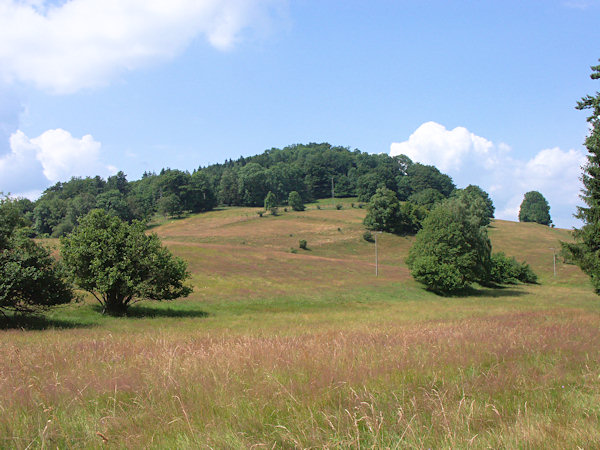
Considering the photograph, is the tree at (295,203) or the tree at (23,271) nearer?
the tree at (23,271)

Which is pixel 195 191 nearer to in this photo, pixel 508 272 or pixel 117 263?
pixel 508 272

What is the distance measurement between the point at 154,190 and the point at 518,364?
6625 inches

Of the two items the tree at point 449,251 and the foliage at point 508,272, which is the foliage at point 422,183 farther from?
the tree at point 449,251

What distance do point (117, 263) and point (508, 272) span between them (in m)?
76.8

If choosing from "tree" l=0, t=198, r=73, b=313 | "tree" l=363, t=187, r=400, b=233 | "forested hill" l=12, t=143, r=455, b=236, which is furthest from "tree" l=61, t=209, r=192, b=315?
"forested hill" l=12, t=143, r=455, b=236

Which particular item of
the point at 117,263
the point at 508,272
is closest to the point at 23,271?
the point at 117,263

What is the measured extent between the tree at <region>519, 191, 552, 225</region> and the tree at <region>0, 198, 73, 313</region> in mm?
192275

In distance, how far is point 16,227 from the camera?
2298 centimetres

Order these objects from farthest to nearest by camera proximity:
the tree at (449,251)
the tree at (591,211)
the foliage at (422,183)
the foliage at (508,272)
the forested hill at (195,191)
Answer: the foliage at (422,183) → the forested hill at (195,191) → the foliage at (508,272) → the tree at (449,251) → the tree at (591,211)

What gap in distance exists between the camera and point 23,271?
20.5m

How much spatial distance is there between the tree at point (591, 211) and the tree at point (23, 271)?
28.5 metres

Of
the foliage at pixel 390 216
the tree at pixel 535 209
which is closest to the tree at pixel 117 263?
the foliage at pixel 390 216

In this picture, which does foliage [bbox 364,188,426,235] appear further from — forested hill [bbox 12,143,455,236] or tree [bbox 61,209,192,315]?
tree [bbox 61,209,192,315]

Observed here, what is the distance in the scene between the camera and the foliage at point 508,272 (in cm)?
7988
